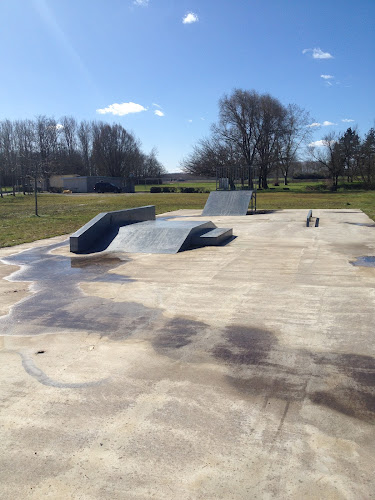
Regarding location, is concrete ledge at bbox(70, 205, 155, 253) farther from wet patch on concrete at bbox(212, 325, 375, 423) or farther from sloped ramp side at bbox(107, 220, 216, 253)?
wet patch on concrete at bbox(212, 325, 375, 423)

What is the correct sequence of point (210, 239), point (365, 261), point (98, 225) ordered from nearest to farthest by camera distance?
point (365, 261) → point (210, 239) → point (98, 225)

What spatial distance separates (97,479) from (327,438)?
59.6 inches

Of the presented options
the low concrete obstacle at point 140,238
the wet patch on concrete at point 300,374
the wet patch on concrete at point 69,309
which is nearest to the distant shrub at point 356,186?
the low concrete obstacle at point 140,238

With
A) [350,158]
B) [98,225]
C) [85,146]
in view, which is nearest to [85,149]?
[85,146]

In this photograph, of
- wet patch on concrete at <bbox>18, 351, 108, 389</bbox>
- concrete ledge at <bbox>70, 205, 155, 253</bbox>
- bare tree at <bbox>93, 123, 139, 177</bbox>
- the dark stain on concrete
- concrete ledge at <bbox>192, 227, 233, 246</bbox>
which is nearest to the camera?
wet patch on concrete at <bbox>18, 351, 108, 389</bbox>

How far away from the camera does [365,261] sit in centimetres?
849

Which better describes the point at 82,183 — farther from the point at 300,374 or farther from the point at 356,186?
the point at 300,374

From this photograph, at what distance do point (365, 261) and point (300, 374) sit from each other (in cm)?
557

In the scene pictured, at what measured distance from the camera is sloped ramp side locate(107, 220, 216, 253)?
1035 centimetres

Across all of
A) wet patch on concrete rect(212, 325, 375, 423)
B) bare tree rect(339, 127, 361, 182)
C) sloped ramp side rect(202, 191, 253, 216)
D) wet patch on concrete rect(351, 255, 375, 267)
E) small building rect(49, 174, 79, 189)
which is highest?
bare tree rect(339, 127, 361, 182)

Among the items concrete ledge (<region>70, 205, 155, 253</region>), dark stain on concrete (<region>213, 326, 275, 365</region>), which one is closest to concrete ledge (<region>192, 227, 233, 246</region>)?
concrete ledge (<region>70, 205, 155, 253</region>)

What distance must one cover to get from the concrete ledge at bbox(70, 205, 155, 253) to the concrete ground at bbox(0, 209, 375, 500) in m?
3.27

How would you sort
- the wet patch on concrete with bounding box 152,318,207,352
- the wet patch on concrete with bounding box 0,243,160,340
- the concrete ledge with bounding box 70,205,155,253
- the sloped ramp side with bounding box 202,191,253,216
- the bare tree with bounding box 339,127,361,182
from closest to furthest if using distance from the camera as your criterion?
the wet patch on concrete with bounding box 152,318,207,352 → the wet patch on concrete with bounding box 0,243,160,340 → the concrete ledge with bounding box 70,205,155,253 → the sloped ramp side with bounding box 202,191,253,216 → the bare tree with bounding box 339,127,361,182

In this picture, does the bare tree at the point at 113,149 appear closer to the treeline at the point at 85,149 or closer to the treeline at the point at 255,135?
the treeline at the point at 85,149
